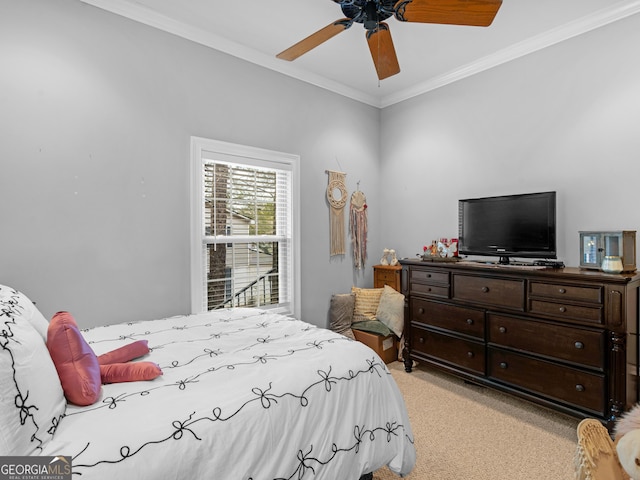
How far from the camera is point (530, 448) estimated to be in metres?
2.20

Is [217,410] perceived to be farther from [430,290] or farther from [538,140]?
[538,140]

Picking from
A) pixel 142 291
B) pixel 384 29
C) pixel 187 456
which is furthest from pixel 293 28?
pixel 187 456

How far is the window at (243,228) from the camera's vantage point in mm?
2908

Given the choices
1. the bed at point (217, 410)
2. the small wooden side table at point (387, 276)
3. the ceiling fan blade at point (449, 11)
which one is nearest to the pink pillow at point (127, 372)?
the bed at point (217, 410)

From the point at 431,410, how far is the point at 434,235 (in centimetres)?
180

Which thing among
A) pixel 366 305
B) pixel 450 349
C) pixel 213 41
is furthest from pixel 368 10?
pixel 366 305

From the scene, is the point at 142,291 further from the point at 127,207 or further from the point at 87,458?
the point at 87,458

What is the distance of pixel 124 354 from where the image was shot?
64.7 inches

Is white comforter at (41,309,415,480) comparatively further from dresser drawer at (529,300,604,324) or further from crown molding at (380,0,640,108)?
crown molding at (380,0,640,108)

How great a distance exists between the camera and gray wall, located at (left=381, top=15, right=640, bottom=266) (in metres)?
2.59

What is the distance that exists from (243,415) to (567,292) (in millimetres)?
2256

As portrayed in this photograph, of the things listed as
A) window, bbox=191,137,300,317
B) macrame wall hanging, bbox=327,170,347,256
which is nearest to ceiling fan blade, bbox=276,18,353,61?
window, bbox=191,137,300,317

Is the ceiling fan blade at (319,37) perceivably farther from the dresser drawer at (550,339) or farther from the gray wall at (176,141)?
the dresser drawer at (550,339)

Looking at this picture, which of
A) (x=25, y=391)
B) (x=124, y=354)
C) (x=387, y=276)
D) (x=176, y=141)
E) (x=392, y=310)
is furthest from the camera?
(x=387, y=276)
